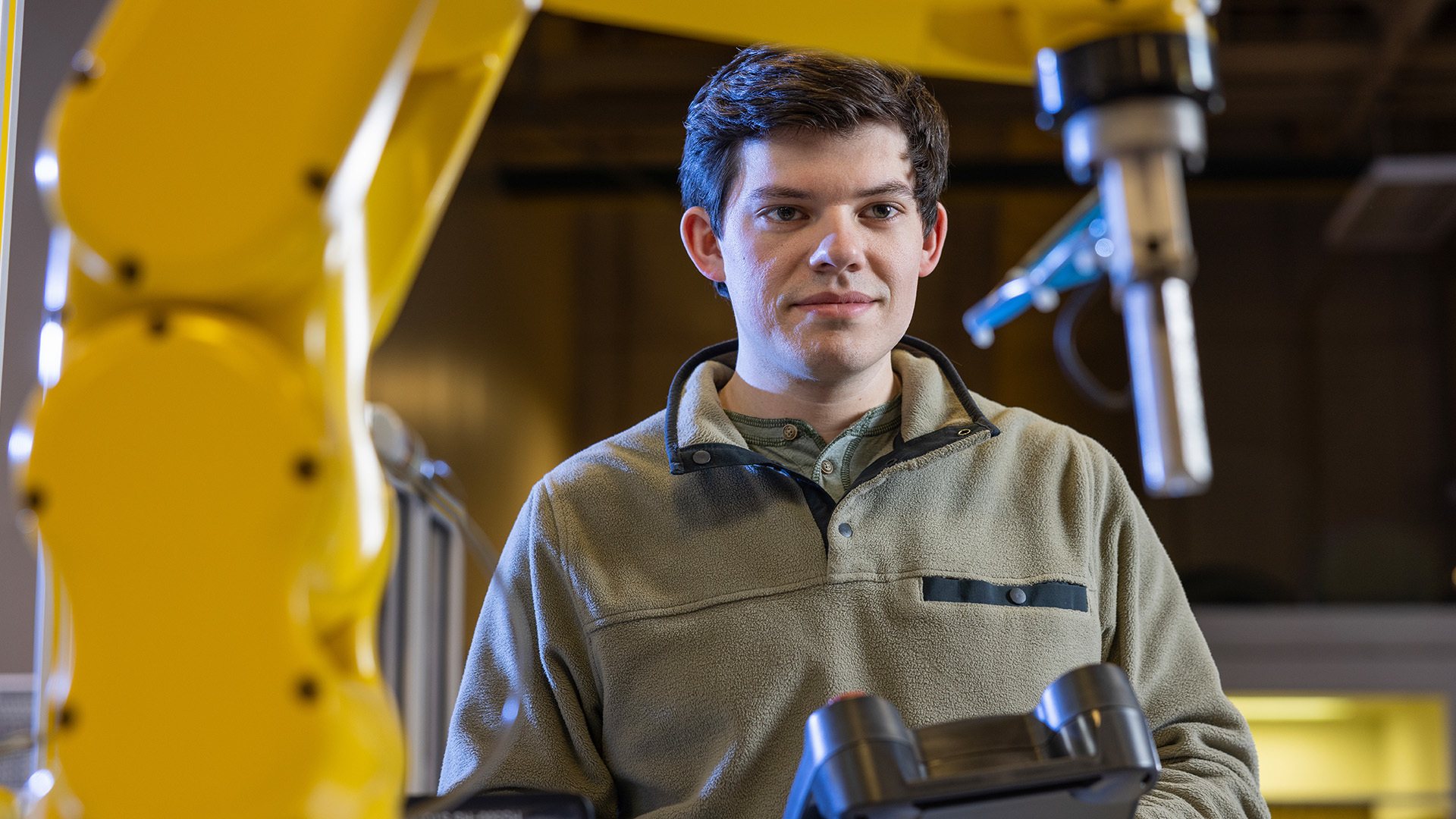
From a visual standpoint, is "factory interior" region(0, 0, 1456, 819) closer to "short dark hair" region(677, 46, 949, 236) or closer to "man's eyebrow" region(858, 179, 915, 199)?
"short dark hair" region(677, 46, 949, 236)

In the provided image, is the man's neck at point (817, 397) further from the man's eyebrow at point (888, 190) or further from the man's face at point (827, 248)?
the man's eyebrow at point (888, 190)

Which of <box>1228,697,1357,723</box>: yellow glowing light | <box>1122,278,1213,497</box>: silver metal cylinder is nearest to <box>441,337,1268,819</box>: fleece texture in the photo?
<box>1122,278,1213,497</box>: silver metal cylinder

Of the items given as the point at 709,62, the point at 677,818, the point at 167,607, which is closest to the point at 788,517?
the point at 677,818

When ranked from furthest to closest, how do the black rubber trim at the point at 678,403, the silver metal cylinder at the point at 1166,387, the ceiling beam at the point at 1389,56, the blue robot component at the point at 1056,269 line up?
the ceiling beam at the point at 1389,56 < the blue robot component at the point at 1056,269 < the black rubber trim at the point at 678,403 < the silver metal cylinder at the point at 1166,387

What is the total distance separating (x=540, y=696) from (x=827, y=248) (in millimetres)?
472

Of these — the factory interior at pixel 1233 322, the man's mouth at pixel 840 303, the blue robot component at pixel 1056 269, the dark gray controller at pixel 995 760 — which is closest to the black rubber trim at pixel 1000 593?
the man's mouth at pixel 840 303

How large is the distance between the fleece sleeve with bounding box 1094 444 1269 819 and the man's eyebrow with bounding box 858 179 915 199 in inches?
13.2

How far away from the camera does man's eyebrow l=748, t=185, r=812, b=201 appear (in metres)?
1.24

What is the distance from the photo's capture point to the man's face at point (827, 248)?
122 cm

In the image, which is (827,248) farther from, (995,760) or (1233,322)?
(1233,322)

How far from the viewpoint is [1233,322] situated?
5.19 m

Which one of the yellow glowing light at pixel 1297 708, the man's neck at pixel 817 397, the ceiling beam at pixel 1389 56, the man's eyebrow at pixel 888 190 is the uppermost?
the ceiling beam at pixel 1389 56

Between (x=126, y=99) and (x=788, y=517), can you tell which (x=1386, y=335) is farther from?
(x=126, y=99)

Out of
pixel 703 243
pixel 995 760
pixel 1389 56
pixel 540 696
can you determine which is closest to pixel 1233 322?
pixel 1389 56
